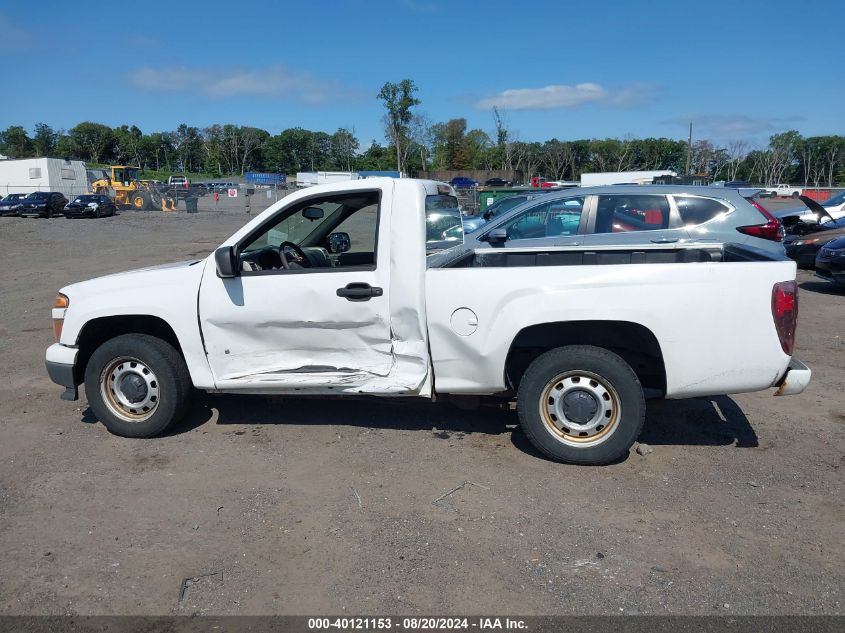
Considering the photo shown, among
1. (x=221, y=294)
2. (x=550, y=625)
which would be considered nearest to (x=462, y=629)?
(x=550, y=625)

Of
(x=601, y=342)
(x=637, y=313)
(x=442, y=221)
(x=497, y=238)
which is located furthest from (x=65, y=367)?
(x=497, y=238)

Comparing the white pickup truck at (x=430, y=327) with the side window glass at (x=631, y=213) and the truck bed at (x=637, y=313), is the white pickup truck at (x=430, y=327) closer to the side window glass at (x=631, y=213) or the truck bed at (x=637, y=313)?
the truck bed at (x=637, y=313)

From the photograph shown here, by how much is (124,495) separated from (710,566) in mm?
3478

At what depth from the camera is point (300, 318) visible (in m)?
4.84

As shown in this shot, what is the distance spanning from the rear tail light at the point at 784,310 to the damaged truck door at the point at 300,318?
8.04ft

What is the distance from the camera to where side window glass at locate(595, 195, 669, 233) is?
873cm

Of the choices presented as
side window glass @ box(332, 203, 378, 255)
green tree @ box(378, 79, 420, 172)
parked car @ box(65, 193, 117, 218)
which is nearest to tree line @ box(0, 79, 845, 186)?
green tree @ box(378, 79, 420, 172)

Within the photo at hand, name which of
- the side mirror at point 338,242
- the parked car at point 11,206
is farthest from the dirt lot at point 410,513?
the parked car at point 11,206

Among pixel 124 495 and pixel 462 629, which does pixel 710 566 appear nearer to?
pixel 462 629

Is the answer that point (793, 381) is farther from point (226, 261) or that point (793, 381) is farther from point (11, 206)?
point (11, 206)

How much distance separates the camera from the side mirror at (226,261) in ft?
15.7

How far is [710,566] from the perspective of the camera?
3.52 meters

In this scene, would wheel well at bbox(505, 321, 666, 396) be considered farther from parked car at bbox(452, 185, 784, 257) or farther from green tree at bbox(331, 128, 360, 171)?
green tree at bbox(331, 128, 360, 171)

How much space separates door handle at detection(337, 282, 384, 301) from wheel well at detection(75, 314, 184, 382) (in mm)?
1447
